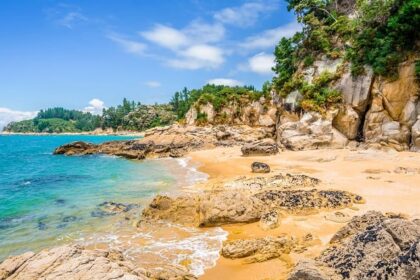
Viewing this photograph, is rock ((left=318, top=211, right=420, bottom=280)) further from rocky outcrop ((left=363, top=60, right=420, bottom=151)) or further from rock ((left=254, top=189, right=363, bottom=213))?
rocky outcrop ((left=363, top=60, right=420, bottom=151))

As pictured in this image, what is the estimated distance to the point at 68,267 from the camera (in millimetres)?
6000

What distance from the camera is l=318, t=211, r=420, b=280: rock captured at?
474 centimetres

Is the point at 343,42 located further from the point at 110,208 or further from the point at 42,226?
the point at 42,226

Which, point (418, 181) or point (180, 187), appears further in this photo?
point (180, 187)

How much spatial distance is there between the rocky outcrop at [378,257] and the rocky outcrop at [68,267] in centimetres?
335

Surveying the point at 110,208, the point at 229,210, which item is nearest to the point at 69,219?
the point at 110,208

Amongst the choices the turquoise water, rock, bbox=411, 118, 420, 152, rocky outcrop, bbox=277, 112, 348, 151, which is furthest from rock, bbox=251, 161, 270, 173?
rock, bbox=411, 118, 420, 152

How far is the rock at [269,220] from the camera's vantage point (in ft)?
37.4

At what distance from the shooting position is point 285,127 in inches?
1398

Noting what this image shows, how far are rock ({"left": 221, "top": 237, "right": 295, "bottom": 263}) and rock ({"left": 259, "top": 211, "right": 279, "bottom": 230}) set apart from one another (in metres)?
1.83

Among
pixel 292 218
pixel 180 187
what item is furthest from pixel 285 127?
pixel 292 218

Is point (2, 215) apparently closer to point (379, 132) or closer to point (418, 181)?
point (418, 181)

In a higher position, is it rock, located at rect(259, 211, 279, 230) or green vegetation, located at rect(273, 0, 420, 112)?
green vegetation, located at rect(273, 0, 420, 112)

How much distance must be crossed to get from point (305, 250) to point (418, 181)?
411 inches
